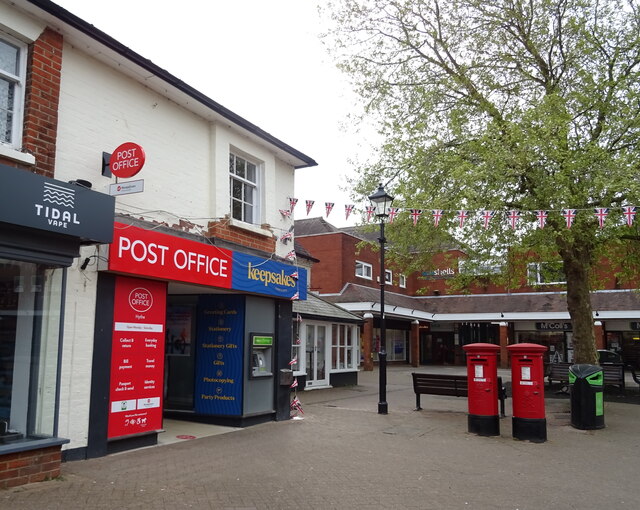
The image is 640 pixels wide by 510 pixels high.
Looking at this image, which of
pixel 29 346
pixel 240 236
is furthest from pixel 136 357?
pixel 240 236

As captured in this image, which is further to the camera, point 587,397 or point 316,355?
point 316,355

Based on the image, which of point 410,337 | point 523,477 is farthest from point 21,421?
point 410,337

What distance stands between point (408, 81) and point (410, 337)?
78.2 ft

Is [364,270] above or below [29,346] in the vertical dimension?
above

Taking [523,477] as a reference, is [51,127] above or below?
above

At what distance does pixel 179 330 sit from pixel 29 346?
4295 mm

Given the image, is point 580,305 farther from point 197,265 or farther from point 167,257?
point 167,257

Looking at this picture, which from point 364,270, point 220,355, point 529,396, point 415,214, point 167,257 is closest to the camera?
point 167,257

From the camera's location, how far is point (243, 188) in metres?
11.0

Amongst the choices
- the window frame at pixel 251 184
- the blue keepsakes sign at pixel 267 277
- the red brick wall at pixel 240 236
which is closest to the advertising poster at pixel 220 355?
the blue keepsakes sign at pixel 267 277

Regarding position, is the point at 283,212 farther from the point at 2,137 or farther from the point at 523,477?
the point at 523,477

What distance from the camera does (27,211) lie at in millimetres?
5797

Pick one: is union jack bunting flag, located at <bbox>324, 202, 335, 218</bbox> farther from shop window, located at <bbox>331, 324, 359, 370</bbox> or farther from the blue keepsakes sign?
shop window, located at <bbox>331, 324, 359, 370</bbox>

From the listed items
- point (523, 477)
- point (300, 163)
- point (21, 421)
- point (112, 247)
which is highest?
point (300, 163)
